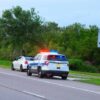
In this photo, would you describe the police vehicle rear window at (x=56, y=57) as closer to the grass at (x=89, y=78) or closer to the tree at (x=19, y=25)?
the grass at (x=89, y=78)

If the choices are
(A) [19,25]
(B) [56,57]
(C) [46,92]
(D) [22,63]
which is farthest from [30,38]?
(C) [46,92]

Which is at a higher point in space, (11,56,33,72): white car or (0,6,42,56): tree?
(0,6,42,56): tree

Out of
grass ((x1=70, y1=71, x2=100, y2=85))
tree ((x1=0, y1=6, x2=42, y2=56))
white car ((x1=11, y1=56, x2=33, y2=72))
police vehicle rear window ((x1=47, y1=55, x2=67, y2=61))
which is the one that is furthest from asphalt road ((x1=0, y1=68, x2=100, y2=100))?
tree ((x1=0, y1=6, x2=42, y2=56))

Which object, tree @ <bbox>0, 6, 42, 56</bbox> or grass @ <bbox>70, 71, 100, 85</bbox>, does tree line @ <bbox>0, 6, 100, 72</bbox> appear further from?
grass @ <bbox>70, 71, 100, 85</bbox>

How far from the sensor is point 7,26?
191 feet

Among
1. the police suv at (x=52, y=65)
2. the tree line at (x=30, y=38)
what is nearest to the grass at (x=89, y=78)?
the police suv at (x=52, y=65)

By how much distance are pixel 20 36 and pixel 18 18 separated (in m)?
2.23

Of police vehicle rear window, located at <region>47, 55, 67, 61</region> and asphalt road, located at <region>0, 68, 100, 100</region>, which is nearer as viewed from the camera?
asphalt road, located at <region>0, 68, 100, 100</region>

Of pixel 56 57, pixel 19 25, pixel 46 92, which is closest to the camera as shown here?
pixel 46 92

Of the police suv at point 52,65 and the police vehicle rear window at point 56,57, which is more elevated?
the police vehicle rear window at point 56,57

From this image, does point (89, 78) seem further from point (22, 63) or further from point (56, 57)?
point (22, 63)

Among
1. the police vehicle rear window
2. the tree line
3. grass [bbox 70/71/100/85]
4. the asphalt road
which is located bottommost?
the asphalt road

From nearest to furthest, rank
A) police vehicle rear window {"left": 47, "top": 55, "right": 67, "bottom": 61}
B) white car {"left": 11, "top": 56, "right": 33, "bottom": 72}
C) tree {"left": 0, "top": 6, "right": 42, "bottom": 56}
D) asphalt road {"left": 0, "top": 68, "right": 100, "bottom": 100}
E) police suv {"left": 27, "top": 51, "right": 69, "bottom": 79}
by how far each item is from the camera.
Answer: asphalt road {"left": 0, "top": 68, "right": 100, "bottom": 100}, police suv {"left": 27, "top": 51, "right": 69, "bottom": 79}, police vehicle rear window {"left": 47, "top": 55, "right": 67, "bottom": 61}, white car {"left": 11, "top": 56, "right": 33, "bottom": 72}, tree {"left": 0, "top": 6, "right": 42, "bottom": 56}

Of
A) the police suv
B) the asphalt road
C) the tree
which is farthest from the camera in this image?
the tree
